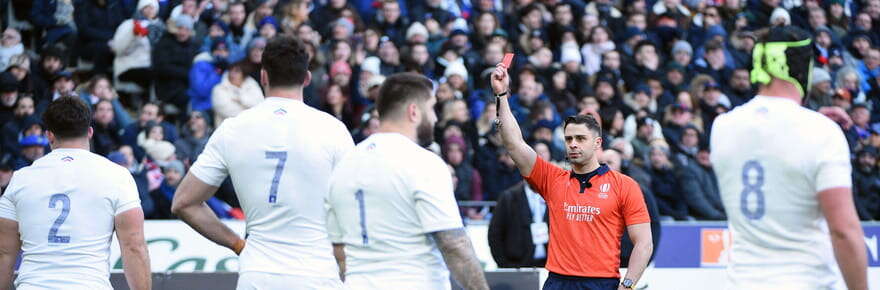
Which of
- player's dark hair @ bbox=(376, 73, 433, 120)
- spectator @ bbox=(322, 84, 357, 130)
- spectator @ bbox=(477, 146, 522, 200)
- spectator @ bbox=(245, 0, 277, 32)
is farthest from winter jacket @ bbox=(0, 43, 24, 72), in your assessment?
player's dark hair @ bbox=(376, 73, 433, 120)

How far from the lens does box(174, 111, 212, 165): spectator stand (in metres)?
14.0

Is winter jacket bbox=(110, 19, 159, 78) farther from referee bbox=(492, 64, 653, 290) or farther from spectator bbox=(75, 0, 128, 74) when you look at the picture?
referee bbox=(492, 64, 653, 290)

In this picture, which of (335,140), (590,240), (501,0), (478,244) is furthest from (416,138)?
(501,0)

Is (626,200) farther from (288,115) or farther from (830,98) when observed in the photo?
(830,98)

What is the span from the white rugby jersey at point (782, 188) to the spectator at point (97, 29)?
1252 cm

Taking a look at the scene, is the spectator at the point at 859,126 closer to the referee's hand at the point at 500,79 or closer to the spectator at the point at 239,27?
the spectator at the point at 239,27

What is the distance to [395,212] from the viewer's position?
534cm

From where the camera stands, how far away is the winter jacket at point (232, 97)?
1480cm

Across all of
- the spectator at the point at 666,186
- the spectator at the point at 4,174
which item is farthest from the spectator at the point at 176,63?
the spectator at the point at 666,186

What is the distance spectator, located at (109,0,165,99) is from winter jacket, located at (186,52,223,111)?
776 mm

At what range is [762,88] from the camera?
206 inches

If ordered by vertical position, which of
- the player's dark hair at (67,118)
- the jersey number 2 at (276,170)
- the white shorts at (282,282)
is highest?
the player's dark hair at (67,118)

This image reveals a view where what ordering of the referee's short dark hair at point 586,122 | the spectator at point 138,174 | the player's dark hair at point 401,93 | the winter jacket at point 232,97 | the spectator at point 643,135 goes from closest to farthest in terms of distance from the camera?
1. the player's dark hair at point 401,93
2. the referee's short dark hair at point 586,122
3. the spectator at point 138,174
4. the winter jacket at point 232,97
5. the spectator at point 643,135

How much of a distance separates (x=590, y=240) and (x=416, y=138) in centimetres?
257
